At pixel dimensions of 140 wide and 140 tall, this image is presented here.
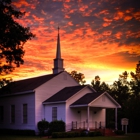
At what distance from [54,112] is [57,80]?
5.28 metres

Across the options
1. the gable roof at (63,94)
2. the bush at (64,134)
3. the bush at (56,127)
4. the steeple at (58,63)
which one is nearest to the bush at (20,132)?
the bush at (56,127)

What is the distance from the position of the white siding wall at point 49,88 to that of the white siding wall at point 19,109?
0.67m

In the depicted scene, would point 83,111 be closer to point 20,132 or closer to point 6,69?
point 20,132

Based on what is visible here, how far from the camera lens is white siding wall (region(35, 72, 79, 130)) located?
42125mm

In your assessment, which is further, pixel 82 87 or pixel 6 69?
pixel 82 87

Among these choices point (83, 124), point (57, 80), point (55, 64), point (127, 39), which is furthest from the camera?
point (55, 64)

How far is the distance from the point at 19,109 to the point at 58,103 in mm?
7589

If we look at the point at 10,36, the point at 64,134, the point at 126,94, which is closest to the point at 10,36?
the point at 10,36

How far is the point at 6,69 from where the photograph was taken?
103ft

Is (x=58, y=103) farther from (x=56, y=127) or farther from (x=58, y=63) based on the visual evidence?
(x=58, y=63)

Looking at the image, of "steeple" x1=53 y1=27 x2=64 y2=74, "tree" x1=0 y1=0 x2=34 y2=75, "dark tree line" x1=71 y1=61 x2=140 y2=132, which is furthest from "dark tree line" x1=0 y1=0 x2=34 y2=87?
"dark tree line" x1=71 y1=61 x2=140 y2=132

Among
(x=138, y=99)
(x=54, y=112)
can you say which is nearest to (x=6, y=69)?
(x=54, y=112)

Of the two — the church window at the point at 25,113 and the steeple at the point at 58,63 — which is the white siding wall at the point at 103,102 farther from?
the church window at the point at 25,113

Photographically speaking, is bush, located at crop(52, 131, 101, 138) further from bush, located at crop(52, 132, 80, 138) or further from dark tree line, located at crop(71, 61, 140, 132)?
dark tree line, located at crop(71, 61, 140, 132)
